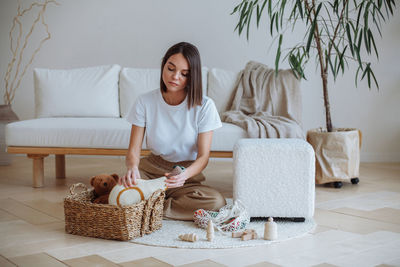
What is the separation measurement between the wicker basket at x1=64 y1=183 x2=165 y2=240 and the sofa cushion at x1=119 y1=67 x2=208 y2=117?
163 cm

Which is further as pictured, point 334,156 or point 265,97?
point 265,97

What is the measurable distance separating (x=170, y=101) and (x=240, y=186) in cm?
53

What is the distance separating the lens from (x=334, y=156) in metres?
3.26

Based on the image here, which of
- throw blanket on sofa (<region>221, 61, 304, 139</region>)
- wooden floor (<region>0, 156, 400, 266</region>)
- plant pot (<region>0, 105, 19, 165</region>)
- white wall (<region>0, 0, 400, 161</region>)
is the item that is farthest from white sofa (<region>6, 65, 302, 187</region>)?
white wall (<region>0, 0, 400, 161</region>)

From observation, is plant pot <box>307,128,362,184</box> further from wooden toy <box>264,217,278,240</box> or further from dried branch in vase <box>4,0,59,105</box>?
dried branch in vase <box>4,0,59,105</box>

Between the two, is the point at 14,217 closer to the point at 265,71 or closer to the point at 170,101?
the point at 170,101

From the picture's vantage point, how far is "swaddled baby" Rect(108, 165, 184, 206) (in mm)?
2035

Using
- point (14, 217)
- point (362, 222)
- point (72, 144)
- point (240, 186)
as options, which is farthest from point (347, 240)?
point (72, 144)

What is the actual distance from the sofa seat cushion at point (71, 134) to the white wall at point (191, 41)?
1549 millimetres

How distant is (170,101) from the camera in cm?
238

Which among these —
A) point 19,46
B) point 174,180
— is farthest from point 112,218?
point 19,46

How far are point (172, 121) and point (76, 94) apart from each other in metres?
1.54

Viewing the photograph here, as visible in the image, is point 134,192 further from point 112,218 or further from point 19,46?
point 19,46

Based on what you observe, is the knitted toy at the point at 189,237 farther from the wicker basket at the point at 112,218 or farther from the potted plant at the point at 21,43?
the potted plant at the point at 21,43
